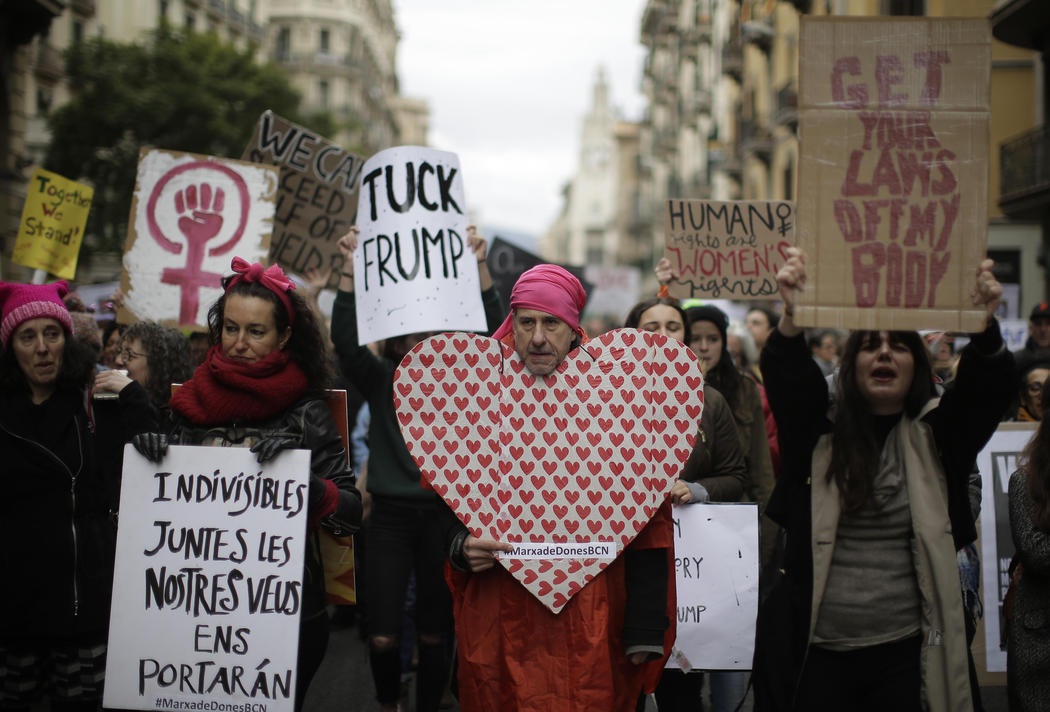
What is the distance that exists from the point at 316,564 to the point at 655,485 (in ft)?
3.73

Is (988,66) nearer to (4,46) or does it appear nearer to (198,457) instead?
(198,457)

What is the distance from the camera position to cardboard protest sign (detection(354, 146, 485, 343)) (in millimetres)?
4988

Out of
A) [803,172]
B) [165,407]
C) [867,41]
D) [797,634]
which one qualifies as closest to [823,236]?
[803,172]

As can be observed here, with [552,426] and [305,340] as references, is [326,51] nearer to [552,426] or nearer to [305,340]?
[305,340]

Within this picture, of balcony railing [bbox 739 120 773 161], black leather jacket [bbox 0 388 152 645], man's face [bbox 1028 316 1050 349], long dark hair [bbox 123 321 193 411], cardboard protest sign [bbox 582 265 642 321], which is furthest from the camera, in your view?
balcony railing [bbox 739 120 773 161]

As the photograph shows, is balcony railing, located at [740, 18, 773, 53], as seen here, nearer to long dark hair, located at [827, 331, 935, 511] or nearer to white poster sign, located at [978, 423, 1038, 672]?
white poster sign, located at [978, 423, 1038, 672]

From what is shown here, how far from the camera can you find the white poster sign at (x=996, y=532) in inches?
194

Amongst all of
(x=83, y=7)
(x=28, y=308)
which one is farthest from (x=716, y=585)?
(x=83, y=7)

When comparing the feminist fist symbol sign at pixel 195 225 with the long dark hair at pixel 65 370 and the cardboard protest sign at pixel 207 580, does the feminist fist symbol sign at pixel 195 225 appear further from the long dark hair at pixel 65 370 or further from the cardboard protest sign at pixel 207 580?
the cardboard protest sign at pixel 207 580

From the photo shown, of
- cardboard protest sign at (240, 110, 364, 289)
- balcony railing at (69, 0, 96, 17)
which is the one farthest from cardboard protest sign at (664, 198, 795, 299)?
balcony railing at (69, 0, 96, 17)

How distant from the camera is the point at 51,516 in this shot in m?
3.85

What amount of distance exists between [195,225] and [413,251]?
72.3 inches

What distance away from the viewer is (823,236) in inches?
116

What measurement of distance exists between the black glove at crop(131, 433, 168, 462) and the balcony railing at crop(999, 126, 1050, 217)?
53.6 ft
